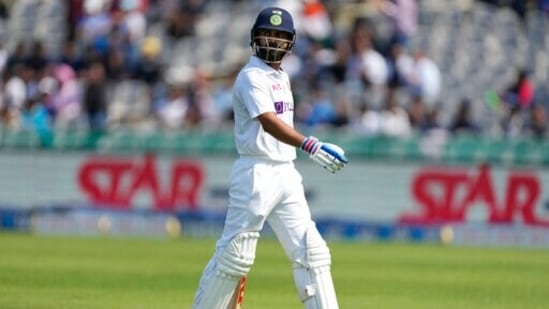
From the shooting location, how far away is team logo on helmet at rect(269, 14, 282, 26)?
7922 millimetres

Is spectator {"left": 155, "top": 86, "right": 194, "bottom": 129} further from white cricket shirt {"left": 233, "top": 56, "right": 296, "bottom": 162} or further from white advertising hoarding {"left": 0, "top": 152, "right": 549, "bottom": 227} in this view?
white cricket shirt {"left": 233, "top": 56, "right": 296, "bottom": 162}

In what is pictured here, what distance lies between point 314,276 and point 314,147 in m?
0.75

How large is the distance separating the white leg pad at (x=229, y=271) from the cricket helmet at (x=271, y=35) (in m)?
1.04

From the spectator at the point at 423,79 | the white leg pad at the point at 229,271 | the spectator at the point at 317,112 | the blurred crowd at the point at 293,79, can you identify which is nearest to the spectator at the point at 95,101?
the blurred crowd at the point at 293,79

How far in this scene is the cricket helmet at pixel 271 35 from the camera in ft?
26.0

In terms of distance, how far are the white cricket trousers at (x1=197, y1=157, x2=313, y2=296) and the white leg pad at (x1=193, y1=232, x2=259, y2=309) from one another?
0.04 meters

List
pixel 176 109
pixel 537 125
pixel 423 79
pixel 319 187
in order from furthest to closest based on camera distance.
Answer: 1. pixel 423 79
2. pixel 176 109
3. pixel 537 125
4. pixel 319 187

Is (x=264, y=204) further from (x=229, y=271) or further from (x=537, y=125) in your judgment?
(x=537, y=125)

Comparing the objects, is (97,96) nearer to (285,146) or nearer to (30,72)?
(30,72)

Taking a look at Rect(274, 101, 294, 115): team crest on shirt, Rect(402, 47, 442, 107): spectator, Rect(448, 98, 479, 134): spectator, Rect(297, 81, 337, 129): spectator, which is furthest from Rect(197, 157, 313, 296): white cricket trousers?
Rect(402, 47, 442, 107): spectator

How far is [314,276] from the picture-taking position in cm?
789

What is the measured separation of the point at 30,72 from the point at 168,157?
9.72 feet

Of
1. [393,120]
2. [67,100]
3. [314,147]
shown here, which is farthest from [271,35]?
[67,100]

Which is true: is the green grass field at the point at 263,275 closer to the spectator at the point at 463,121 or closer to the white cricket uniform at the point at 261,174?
the spectator at the point at 463,121
